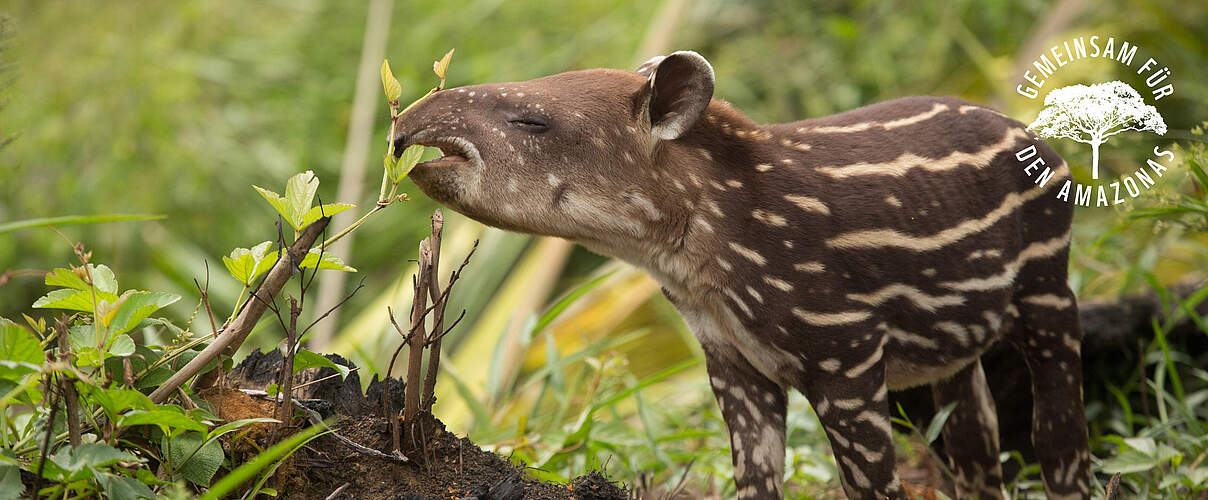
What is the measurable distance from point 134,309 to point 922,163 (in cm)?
210

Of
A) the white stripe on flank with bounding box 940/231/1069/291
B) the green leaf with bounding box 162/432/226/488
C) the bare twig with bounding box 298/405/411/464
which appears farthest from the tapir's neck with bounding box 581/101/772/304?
the green leaf with bounding box 162/432/226/488

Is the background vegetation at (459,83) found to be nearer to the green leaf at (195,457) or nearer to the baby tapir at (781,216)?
the baby tapir at (781,216)

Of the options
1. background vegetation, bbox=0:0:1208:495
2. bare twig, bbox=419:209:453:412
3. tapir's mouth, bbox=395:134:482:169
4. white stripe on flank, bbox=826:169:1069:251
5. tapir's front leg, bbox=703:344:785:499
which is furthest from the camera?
background vegetation, bbox=0:0:1208:495

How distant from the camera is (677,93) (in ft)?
9.16

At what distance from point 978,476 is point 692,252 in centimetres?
157

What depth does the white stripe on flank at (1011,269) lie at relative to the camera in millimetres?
2994

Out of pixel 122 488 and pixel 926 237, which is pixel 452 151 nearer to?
pixel 122 488

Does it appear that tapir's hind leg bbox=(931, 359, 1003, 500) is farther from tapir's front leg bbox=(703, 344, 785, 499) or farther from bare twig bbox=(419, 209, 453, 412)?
bare twig bbox=(419, 209, 453, 412)

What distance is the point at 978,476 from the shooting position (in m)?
3.65

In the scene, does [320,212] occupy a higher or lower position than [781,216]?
higher

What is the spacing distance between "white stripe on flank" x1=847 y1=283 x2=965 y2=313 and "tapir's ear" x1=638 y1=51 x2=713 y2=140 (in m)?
0.66

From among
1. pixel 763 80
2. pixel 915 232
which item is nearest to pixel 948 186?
Result: pixel 915 232

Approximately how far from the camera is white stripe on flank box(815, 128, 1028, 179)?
9.52 feet

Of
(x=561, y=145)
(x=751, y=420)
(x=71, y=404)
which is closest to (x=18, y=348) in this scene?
Answer: (x=71, y=404)
